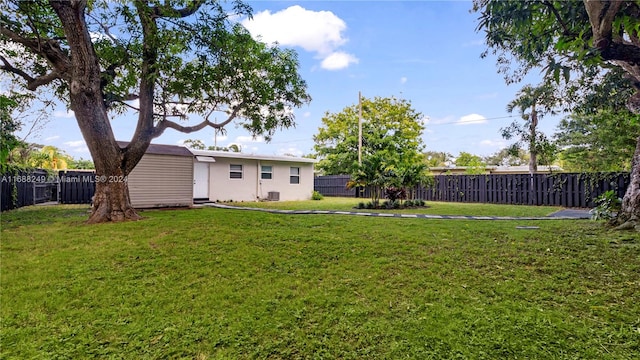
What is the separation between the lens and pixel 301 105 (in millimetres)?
8930

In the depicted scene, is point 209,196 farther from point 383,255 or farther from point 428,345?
point 428,345

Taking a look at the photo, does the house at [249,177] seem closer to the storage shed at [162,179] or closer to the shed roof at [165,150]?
the shed roof at [165,150]

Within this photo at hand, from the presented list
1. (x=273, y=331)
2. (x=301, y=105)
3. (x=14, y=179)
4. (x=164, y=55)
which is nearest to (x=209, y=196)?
(x=14, y=179)

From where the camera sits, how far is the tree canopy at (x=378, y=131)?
2241 centimetres

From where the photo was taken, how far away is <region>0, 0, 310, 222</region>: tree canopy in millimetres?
6468

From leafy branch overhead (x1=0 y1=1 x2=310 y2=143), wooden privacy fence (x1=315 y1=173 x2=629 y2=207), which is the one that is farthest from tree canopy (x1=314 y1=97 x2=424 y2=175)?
leafy branch overhead (x1=0 y1=1 x2=310 y2=143)

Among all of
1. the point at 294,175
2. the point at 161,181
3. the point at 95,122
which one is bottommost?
the point at 161,181

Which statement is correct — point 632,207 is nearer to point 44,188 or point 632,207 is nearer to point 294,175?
point 294,175

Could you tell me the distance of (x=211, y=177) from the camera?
47.6 feet

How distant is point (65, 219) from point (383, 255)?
752 centimetres

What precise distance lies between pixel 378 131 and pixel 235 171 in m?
11.7

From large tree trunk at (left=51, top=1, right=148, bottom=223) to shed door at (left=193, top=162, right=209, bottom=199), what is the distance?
21.2 feet

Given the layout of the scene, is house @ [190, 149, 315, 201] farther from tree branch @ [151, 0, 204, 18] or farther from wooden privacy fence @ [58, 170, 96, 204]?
tree branch @ [151, 0, 204, 18]

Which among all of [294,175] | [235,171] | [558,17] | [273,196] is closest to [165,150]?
[235,171]
